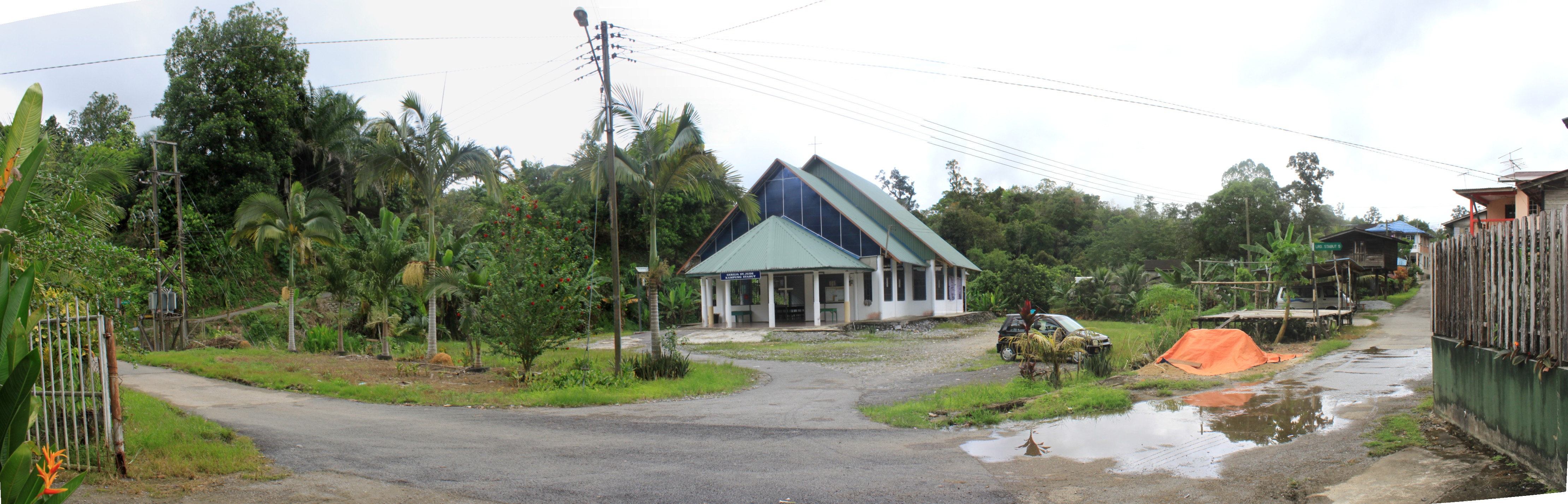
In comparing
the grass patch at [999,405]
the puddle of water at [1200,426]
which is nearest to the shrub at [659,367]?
the grass patch at [999,405]

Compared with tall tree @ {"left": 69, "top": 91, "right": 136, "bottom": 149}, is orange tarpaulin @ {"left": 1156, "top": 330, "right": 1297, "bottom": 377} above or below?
below

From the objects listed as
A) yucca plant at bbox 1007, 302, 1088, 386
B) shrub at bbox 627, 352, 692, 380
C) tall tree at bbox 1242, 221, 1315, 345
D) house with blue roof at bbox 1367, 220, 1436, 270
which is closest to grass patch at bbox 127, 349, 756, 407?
shrub at bbox 627, 352, 692, 380

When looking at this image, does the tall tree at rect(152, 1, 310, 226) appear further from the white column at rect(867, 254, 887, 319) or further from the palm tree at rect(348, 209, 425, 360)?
the white column at rect(867, 254, 887, 319)

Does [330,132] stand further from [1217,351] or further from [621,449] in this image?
[1217,351]

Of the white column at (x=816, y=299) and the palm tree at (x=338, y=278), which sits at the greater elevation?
the palm tree at (x=338, y=278)

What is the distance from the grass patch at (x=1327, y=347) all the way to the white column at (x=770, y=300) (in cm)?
1738

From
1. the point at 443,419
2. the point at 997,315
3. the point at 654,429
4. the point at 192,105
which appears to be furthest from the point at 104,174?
the point at 997,315

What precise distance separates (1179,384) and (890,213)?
78.6 feet

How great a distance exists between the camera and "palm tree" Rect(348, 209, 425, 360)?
1705 centimetres

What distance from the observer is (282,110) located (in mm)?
26828

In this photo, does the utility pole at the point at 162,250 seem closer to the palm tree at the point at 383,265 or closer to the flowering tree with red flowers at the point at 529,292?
the palm tree at the point at 383,265

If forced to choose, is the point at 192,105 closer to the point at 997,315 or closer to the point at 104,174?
the point at 104,174

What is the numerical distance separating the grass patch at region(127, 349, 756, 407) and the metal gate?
5110mm

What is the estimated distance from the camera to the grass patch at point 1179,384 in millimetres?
11617
